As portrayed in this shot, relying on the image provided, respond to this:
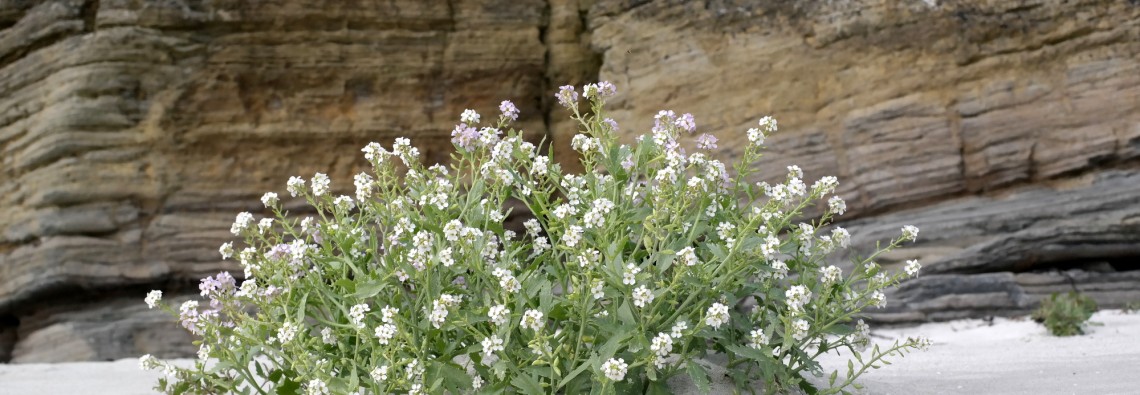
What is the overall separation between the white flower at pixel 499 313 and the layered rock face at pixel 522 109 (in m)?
4.75

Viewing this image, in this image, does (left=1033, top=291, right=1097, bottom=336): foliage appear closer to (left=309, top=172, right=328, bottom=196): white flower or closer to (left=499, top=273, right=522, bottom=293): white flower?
(left=499, top=273, right=522, bottom=293): white flower

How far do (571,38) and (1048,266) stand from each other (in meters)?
4.20

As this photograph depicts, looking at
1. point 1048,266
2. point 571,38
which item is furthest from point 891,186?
point 571,38

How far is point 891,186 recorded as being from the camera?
7504mm

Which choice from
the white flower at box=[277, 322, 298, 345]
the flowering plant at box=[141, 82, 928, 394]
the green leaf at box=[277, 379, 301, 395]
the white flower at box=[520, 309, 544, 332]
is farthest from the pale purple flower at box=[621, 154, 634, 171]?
the green leaf at box=[277, 379, 301, 395]

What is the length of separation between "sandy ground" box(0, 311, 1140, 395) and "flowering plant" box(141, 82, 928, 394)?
363 mm

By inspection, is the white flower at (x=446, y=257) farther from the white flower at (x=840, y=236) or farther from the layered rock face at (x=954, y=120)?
the layered rock face at (x=954, y=120)

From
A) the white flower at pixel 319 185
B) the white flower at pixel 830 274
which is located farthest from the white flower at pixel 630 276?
the white flower at pixel 319 185

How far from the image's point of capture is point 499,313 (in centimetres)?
275

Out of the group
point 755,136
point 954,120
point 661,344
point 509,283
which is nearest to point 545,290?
point 509,283

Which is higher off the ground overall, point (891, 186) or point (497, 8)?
point (497, 8)

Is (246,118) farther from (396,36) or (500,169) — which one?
(500,169)

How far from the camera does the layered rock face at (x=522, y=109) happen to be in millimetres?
7152

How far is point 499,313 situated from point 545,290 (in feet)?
0.97
